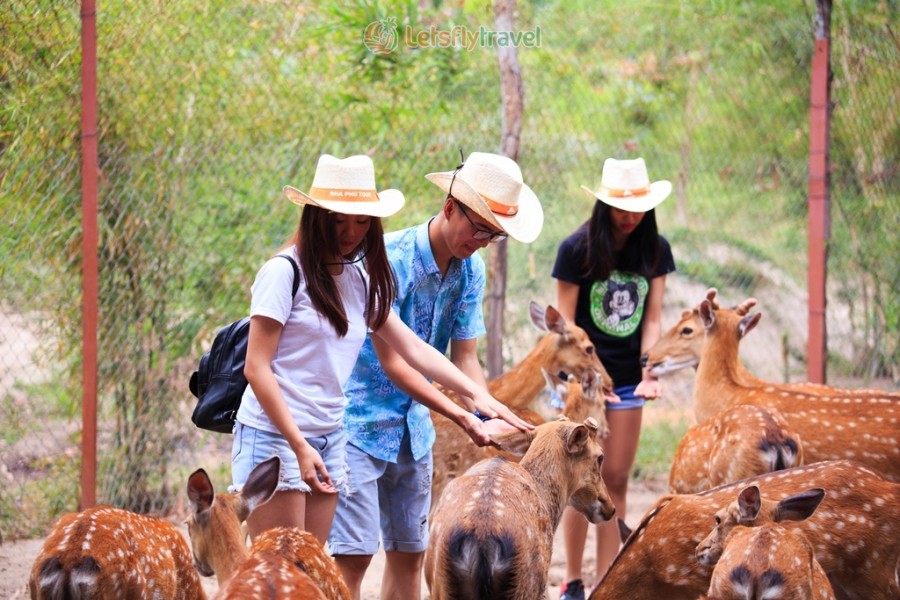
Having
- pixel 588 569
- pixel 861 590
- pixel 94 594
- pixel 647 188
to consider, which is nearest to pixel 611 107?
pixel 647 188

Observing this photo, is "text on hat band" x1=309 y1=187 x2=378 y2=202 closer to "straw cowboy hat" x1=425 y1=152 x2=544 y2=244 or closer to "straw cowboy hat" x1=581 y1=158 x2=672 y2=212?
"straw cowboy hat" x1=425 y1=152 x2=544 y2=244

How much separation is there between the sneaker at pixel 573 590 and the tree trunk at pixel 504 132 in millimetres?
2344

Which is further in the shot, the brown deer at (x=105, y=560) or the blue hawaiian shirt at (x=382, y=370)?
the blue hawaiian shirt at (x=382, y=370)

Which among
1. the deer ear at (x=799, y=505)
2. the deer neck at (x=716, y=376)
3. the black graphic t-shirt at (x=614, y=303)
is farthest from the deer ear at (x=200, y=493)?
the deer neck at (x=716, y=376)

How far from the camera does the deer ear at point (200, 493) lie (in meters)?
4.12

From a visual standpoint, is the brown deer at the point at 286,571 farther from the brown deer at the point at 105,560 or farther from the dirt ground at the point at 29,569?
the dirt ground at the point at 29,569

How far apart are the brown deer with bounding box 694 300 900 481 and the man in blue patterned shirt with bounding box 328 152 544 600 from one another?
2.06 meters

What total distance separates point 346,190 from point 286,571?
142 centimetres

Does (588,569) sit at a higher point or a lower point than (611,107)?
lower

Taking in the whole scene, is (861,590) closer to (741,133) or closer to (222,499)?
(222,499)

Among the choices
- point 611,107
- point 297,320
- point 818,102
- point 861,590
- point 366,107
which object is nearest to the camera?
point 297,320

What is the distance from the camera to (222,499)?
4.22 m

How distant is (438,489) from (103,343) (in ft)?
7.81

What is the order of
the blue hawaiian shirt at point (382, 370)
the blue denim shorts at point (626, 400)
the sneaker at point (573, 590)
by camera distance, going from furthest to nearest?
the blue denim shorts at point (626, 400), the sneaker at point (573, 590), the blue hawaiian shirt at point (382, 370)
